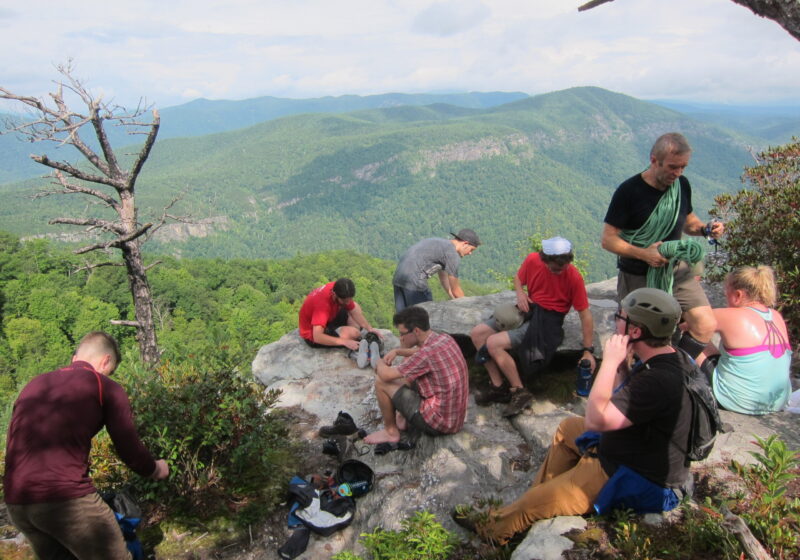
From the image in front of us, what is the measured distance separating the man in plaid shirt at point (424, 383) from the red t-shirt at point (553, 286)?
127 cm

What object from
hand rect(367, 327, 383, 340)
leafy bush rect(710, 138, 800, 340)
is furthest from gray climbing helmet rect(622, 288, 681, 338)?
hand rect(367, 327, 383, 340)

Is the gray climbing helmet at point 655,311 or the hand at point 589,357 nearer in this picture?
the gray climbing helmet at point 655,311

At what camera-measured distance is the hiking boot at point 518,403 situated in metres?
5.42

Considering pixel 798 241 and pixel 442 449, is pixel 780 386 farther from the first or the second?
pixel 442 449

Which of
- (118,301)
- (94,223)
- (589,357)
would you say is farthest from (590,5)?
(118,301)

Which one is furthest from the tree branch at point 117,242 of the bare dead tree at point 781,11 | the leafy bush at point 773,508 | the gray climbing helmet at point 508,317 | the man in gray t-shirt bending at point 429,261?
the leafy bush at point 773,508

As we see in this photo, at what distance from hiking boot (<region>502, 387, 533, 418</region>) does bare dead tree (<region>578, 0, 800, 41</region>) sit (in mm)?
4154

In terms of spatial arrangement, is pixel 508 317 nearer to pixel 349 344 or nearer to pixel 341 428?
pixel 341 428

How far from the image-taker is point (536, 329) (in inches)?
216

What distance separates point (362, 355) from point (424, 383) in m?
2.79

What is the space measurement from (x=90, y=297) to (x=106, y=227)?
144 feet

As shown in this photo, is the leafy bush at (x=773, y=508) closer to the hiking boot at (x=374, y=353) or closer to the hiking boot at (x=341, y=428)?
the hiking boot at (x=341, y=428)

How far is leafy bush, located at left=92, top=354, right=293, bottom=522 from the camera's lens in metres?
4.17

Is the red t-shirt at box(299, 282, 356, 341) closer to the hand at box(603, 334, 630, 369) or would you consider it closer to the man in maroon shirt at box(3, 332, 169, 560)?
the man in maroon shirt at box(3, 332, 169, 560)
